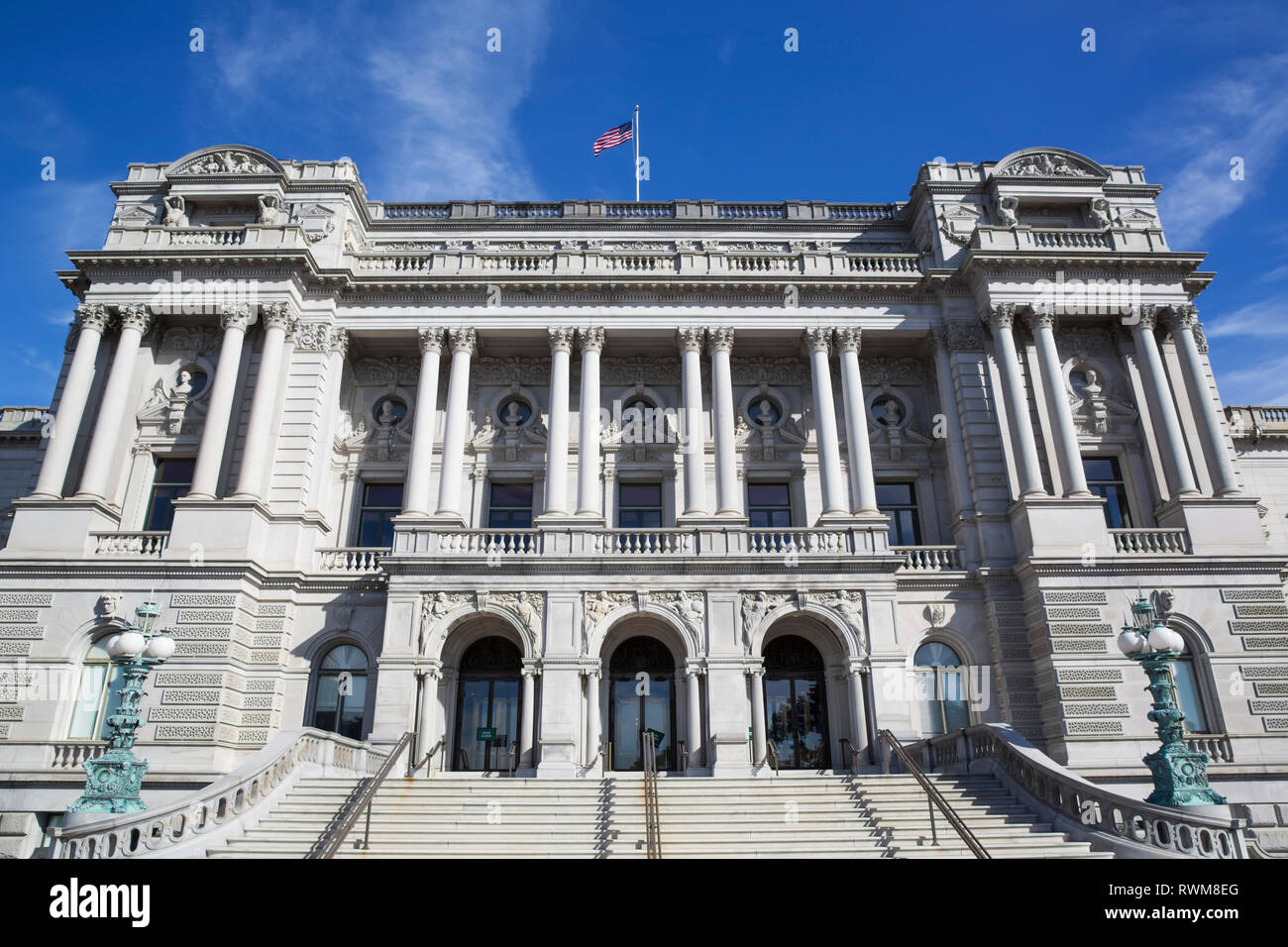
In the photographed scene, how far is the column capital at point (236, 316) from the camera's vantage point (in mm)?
26109

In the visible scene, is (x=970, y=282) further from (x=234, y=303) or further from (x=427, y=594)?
(x=234, y=303)

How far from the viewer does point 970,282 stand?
1096 inches

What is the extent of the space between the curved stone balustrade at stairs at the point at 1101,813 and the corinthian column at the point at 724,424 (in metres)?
9.45

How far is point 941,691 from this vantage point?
2372 cm

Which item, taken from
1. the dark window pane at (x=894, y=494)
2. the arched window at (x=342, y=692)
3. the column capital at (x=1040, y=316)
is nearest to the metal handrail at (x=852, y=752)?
the dark window pane at (x=894, y=494)

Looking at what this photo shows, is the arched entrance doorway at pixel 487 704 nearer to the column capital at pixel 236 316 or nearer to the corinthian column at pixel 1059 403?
the column capital at pixel 236 316

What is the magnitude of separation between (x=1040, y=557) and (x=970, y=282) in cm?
986

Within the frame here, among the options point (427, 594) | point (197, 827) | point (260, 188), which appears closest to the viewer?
point (197, 827)

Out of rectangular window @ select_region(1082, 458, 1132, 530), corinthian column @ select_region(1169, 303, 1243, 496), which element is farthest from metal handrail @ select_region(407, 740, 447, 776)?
corinthian column @ select_region(1169, 303, 1243, 496)

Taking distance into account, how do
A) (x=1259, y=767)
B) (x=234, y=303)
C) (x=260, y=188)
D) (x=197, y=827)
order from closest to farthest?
(x=197, y=827) → (x=1259, y=767) → (x=234, y=303) → (x=260, y=188)

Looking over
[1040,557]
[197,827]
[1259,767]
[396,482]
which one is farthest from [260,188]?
[1259,767]

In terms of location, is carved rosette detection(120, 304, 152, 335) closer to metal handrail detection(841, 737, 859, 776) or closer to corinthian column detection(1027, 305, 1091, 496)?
metal handrail detection(841, 737, 859, 776)

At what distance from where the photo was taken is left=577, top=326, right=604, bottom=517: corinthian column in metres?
25.6

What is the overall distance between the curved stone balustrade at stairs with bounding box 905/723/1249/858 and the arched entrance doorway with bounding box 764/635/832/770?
4.97 m
